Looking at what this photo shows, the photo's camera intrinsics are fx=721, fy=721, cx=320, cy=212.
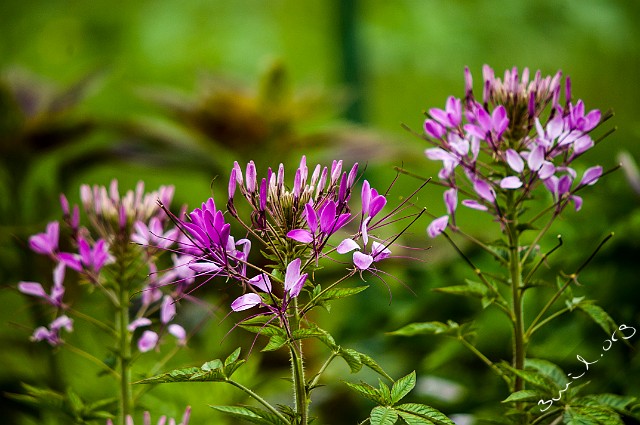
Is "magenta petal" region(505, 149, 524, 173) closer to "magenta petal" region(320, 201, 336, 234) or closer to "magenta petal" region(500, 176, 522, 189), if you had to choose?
"magenta petal" region(500, 176, 522, 189)

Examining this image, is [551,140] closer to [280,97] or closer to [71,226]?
[71,226]

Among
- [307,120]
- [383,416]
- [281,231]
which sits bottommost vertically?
[383,416]

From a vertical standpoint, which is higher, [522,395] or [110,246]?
[110,246]

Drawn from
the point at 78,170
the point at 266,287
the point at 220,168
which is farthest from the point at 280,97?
the point at 266,287

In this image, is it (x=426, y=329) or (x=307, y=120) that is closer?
(x=426, y=329)

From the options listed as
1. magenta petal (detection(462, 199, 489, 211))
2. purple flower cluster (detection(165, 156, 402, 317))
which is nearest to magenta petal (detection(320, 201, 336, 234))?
purple flower cluster (detection(165, 156, 402, 317))

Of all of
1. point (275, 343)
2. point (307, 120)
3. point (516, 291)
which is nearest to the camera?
point (275, 343)

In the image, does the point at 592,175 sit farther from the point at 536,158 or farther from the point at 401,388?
the point at 401,388

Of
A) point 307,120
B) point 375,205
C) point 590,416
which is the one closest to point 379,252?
point 375,205
